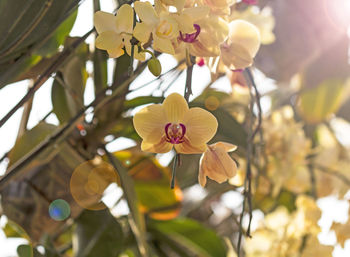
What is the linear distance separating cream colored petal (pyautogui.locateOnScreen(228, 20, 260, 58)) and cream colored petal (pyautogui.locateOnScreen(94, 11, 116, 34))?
11cm

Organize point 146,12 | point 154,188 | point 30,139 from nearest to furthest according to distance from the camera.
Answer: point 146,12 → point 30,139 → point 154,188

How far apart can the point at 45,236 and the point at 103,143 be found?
0.14 metres

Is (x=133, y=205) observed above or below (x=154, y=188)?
above

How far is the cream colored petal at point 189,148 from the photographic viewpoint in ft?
1.11

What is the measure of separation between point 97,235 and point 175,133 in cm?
32

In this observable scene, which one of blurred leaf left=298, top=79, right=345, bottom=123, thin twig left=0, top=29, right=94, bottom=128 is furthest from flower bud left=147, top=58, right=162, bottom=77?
blurred leaf left=298, top=79, right=345, bottom=123

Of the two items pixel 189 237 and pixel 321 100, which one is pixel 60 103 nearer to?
pixel 189 237

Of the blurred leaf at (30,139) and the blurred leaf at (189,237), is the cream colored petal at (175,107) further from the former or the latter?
the blurred leaf at (189,237)

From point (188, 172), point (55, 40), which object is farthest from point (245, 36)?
point (188, 172)

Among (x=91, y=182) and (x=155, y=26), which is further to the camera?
(x=91, y=182)

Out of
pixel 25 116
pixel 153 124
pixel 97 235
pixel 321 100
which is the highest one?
pixel 153 124

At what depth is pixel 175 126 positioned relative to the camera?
0.34 metres

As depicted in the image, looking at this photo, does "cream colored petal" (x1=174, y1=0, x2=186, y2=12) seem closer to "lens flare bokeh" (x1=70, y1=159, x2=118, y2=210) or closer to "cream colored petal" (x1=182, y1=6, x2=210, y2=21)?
"cream colored petal" (x1=182, y1=6, x2=210, y2=21)

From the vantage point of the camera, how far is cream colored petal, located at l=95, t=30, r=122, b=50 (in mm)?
323
